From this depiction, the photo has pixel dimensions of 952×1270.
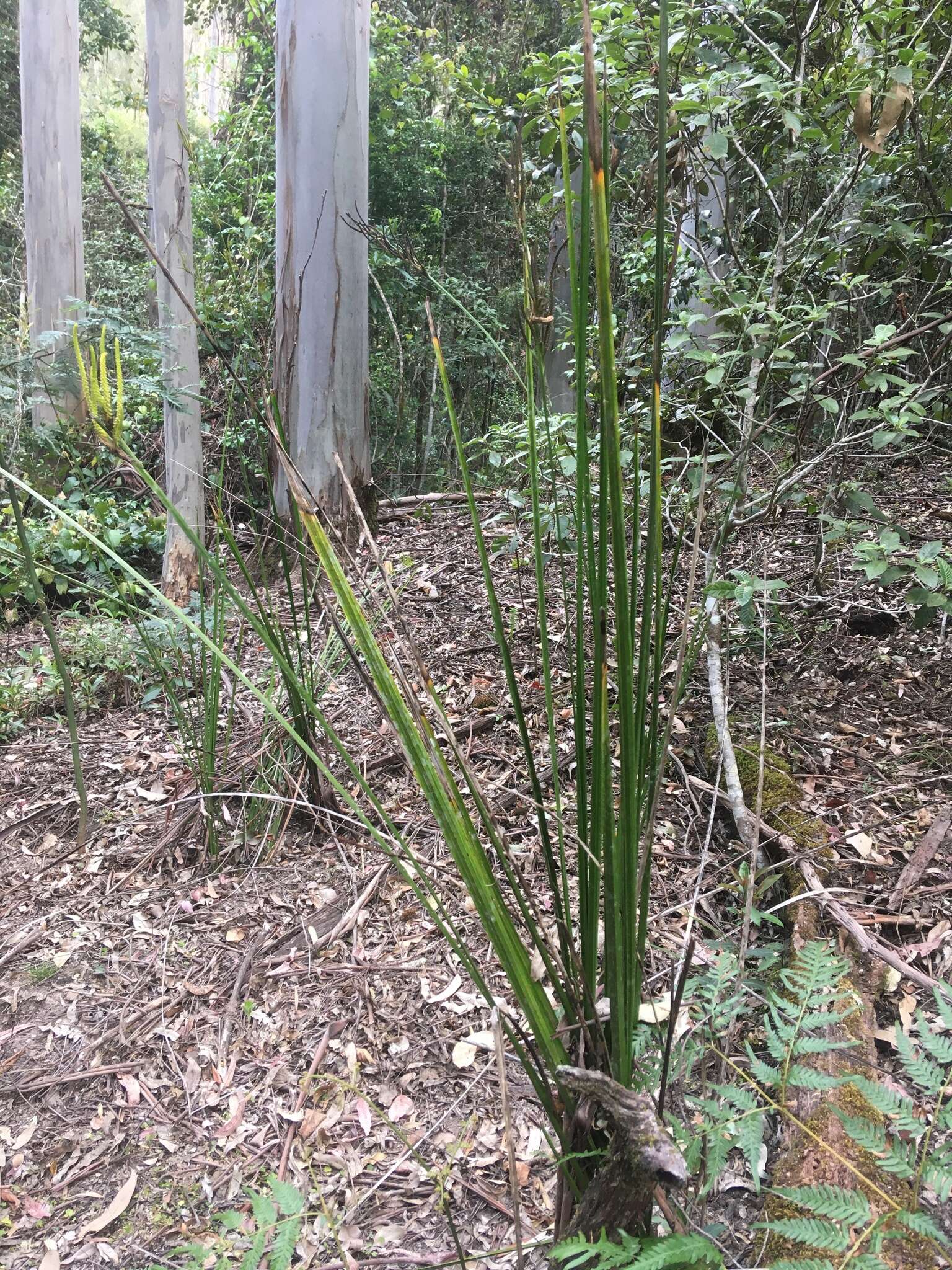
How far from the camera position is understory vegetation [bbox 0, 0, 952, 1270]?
27.4 inches

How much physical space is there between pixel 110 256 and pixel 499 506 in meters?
7.65

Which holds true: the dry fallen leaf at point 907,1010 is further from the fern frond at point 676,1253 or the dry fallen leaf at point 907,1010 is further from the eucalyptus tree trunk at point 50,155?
the eucalyptus tree trunk at point 50,155

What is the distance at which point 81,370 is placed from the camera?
40.1 inches

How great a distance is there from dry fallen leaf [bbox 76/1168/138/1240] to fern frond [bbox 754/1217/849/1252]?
1.07m

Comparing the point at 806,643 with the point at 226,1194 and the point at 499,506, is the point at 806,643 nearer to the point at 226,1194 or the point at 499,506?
the point at 499,506

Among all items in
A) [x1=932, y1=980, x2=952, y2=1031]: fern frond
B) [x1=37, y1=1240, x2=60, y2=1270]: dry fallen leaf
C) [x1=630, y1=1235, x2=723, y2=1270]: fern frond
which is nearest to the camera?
[x1=630, y1=1235, x2=723, y2=1270]: fern frond

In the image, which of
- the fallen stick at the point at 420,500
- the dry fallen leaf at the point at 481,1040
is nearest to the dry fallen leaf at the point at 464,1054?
the dry fallen leaf at the point at 481,1040

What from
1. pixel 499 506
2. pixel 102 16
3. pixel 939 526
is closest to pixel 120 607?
pixel 499 506

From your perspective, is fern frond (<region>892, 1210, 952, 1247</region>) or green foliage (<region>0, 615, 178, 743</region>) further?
green foliage (<region>0, 615, 178, 743</region>)

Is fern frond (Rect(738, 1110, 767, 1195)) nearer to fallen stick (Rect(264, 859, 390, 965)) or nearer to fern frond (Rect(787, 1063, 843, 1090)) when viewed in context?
fern frond (Rect(787, 1063, 843, 1090))

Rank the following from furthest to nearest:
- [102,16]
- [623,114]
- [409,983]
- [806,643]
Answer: [102,16]
[806,643]
[623,114]
[409,983]

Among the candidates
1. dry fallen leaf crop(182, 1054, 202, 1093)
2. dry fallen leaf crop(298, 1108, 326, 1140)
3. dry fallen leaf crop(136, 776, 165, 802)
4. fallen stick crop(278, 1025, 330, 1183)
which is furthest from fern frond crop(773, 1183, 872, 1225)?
dry fallen leaf crop(136, 776, 165, 802)

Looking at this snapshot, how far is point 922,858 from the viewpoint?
5.15 feet

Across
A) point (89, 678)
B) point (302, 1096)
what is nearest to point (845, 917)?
point (302, 1096)
